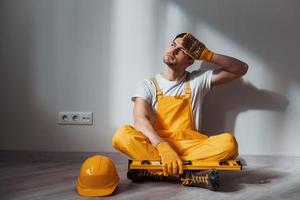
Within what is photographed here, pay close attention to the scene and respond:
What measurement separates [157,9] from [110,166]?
896 millimetres

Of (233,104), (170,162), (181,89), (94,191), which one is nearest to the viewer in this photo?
(94,191)

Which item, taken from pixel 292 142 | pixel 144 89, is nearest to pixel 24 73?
pixel 144 89

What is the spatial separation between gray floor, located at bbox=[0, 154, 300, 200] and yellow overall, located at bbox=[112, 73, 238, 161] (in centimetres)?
13

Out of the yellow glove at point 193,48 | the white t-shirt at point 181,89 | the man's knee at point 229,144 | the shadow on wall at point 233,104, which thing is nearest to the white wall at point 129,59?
the shadow on wall at point 233,104

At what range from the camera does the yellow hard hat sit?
132cm

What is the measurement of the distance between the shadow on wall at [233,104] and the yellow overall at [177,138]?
189mm

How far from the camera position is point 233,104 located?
186 cm

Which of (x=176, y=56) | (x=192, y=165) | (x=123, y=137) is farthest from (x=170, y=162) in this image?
(x=176, y=56)

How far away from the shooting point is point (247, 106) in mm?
1855

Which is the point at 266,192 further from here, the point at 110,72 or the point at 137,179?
the point at 110,72

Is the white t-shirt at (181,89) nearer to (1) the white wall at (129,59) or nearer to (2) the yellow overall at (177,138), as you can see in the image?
(2) the yellow overall at (177,138)

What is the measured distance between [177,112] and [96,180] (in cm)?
54

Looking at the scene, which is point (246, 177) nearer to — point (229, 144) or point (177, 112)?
point (229, 144)

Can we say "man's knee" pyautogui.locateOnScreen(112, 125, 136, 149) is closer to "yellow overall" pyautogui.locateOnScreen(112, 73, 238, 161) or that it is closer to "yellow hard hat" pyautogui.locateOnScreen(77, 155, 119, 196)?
"yellow overall" pyautogui.locateOnScreen(112, 73, 238, 161)
